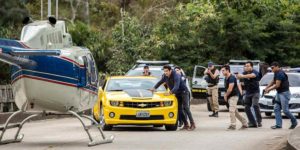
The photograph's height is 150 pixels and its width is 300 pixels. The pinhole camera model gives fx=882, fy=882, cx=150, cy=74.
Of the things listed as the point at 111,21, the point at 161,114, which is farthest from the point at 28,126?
the point at 111,21

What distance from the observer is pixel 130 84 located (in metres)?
24.8

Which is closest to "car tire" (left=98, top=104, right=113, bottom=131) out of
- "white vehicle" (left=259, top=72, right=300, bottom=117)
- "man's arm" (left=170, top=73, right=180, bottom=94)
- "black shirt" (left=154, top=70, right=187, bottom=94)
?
"black shirt" (left=154, top=70, right=187, bottom=94)

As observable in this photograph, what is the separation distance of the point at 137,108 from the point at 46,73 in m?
5.36

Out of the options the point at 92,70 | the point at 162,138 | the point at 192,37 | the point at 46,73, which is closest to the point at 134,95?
the point at 162,138

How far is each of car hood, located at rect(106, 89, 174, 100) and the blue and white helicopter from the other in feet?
12.7

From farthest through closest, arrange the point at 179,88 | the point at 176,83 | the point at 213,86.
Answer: the point at 213,86, the point at 179,88, the point at 176,83

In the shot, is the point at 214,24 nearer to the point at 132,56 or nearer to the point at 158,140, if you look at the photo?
the point at 132,56

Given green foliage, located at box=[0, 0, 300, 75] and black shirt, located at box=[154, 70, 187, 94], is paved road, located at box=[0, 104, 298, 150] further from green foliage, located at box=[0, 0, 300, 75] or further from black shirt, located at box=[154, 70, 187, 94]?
green foliage, located at box=[0, 0, 300, 75]

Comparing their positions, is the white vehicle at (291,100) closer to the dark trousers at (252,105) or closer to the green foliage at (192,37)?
the dark trousers at (252,105)

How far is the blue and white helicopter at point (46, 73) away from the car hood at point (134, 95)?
3.86 meters

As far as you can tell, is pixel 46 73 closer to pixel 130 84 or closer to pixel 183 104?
pixel 130 84

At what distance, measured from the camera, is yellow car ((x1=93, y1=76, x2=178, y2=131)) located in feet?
76.4

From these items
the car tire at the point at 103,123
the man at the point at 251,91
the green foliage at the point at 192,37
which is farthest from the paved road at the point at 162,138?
the green foliage at the point at 192,37

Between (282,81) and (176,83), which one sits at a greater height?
(282,81)
